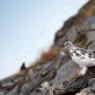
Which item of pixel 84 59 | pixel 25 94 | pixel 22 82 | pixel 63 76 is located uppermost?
pixel 22 82

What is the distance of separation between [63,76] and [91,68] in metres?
4.42

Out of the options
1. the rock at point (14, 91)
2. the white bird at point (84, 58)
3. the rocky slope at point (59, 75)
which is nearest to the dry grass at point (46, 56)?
the rocky slope at point (59, 75)

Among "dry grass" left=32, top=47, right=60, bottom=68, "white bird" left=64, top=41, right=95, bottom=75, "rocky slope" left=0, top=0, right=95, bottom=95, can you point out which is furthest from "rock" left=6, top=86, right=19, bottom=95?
"white bird" left=64, top=41, right=95, bottom=75

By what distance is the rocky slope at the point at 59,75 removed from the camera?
52.1 ft

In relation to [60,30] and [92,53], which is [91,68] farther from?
[60,30]

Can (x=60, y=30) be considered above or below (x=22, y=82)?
above

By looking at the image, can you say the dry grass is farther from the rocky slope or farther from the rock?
the rock

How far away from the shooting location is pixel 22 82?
28125mm

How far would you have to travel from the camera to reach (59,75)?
20484mm

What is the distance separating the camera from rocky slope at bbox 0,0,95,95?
15.9m

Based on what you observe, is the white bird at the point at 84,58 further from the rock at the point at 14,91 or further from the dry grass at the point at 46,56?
the dry grass at the point at 46,56

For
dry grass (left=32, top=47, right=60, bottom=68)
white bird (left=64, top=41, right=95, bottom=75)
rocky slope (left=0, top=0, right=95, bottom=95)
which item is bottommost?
white bird (left=64, top=41, right=95, bottom=75)

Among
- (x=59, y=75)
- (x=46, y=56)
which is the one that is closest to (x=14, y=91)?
(x=46, y=56)

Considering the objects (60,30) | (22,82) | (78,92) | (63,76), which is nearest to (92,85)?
(78,92)
